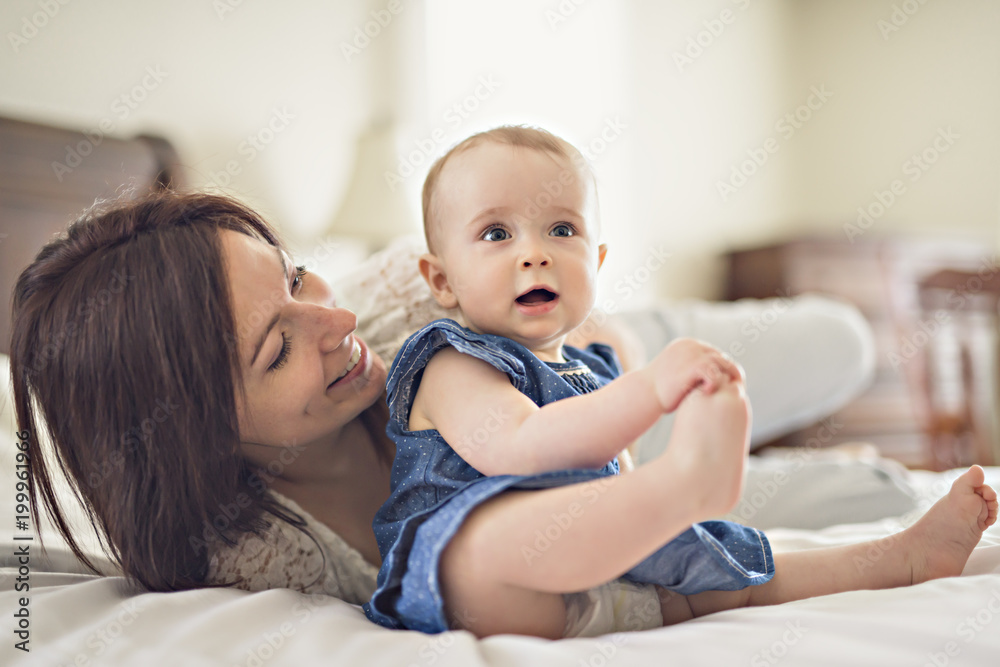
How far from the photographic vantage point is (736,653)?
555 mm

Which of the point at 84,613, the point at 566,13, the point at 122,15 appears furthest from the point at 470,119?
the point at 84,613

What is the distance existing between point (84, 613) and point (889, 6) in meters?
4.81

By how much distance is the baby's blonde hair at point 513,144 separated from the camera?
785mm

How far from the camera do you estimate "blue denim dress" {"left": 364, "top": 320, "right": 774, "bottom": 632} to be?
624 mm

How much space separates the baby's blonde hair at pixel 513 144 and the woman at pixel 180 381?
0.59ft
